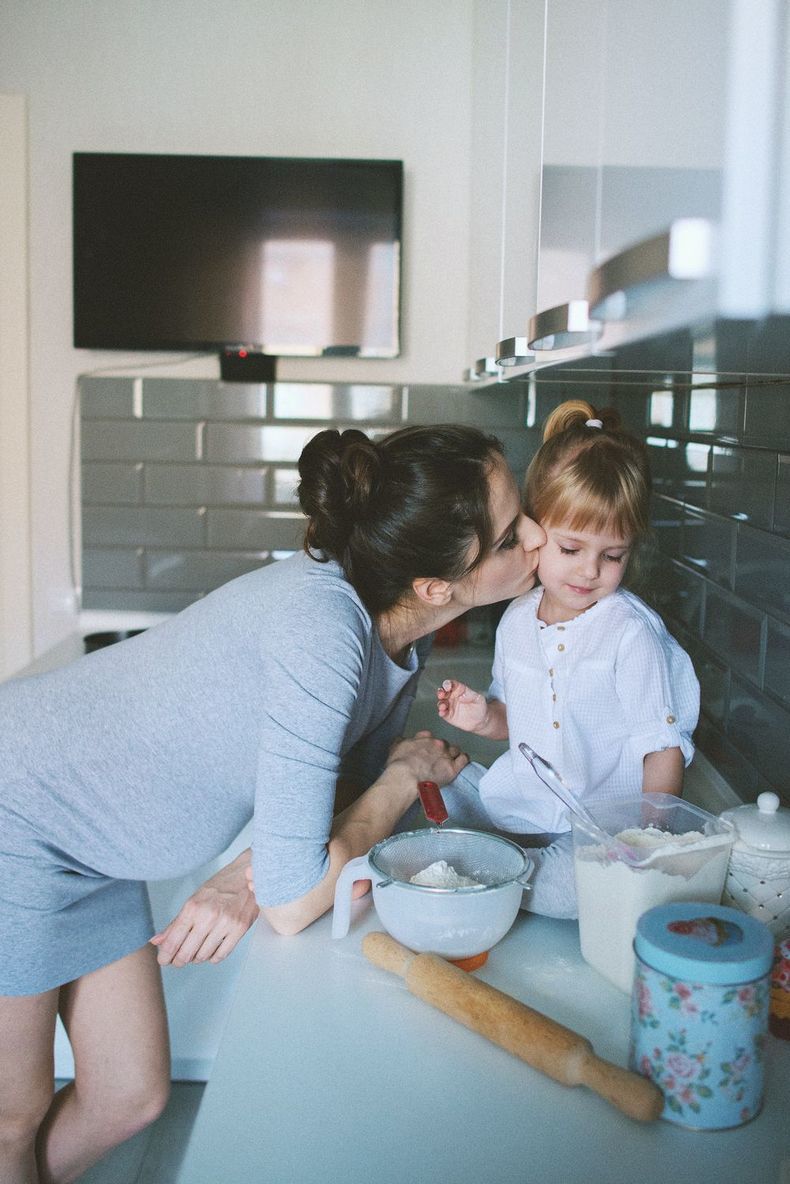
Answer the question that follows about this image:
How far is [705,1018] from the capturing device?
0.74 meters

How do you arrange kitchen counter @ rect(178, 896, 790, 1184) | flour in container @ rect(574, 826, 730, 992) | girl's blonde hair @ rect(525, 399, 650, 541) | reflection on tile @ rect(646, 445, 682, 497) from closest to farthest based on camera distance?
kitchen counter @ rect(178, 896, 790, 1184) < flour in container @ rect(574, 826, 730, 992) < girl's blonde hair @ rect(525, 399, 650, 541) < reflection on tile @ rect(646, 445, 682, 497)

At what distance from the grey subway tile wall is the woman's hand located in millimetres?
627

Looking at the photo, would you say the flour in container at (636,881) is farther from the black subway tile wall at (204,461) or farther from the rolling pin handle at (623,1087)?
the black subway tile wall at (204,461)

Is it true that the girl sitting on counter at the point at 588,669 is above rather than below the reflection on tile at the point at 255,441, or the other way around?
below

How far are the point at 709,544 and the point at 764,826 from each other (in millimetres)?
653

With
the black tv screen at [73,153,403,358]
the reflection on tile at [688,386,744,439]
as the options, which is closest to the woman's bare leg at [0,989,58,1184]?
the reflection on tile at [688,386,744,439]

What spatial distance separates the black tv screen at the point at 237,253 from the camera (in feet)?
8.37

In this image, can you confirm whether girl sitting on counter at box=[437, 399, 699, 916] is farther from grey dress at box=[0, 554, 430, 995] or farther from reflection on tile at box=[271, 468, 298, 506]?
reflection on tile at box=[271, 468, 298, 506]

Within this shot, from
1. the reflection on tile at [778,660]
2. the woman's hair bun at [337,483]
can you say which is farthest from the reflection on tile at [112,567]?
the reflection on tile at [778,660]

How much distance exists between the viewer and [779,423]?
4.03 ft

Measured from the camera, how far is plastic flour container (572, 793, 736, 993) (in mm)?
932

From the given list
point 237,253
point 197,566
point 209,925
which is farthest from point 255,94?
point 209,925

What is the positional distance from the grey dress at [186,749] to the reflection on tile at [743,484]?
1.49 feet

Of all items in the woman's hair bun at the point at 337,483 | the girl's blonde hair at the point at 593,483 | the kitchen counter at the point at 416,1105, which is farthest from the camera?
the girl's blonde hair at the point at 593,483
